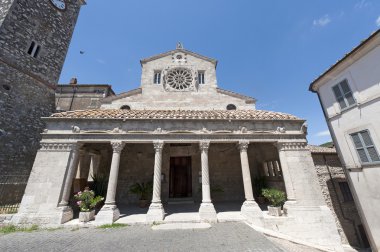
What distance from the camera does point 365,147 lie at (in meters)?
8.68

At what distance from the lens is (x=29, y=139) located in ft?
42.0

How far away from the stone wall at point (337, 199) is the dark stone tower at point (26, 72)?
21917 millimetres

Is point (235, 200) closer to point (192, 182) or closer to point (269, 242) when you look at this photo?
point (192, 182)

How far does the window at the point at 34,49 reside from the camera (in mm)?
13723

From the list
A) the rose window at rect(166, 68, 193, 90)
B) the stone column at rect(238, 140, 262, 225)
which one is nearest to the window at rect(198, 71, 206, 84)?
the rose window at rect(166, 68, 193, 90)

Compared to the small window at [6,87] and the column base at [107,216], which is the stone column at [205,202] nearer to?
the column base at [107,216]

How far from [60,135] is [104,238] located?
6.16m

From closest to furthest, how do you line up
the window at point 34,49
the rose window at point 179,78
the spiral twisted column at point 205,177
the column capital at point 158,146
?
1. the spiral twisted column at point 205,177
2. the column capital at point 158,146
3. the window at point 34,49
4. the rose window at point 179,78

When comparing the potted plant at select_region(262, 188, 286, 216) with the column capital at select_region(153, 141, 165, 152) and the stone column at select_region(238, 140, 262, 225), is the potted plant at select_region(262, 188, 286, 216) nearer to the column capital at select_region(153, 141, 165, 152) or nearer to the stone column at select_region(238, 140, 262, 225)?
the stone column at select_region(238, 140, 262, 225)

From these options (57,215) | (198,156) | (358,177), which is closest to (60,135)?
(57,215)

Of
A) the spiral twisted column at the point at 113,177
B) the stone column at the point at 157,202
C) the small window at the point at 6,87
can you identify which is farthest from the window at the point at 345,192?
the small window at the point at 6,87

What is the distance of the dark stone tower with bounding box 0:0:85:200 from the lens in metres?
11.8

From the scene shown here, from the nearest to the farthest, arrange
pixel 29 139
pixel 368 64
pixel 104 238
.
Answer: pixel 104 238 < pixel 368 64 < pixel 29 139

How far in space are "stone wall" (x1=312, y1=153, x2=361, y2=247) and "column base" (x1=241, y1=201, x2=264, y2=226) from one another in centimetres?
739
